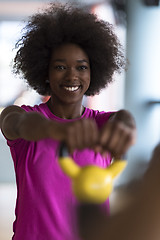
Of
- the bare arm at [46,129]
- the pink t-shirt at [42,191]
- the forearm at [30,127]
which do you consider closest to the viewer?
the bare arm at [46,129]

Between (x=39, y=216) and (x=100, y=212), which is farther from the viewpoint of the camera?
(x=39, y=216)

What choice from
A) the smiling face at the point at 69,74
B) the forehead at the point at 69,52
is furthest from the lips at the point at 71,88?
the forehead at the point at 69,52

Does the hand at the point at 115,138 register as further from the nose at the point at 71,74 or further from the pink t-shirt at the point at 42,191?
the nose at the point at 71,74

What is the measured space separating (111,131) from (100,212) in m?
0.17

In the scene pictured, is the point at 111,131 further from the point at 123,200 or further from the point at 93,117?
the point at 93,117

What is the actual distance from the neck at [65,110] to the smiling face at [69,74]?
0.06 feet

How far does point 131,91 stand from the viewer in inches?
193

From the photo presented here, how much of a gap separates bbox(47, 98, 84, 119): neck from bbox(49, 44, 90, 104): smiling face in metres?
0.02

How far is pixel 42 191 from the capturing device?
142 centimetres

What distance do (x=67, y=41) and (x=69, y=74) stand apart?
0.61 feet

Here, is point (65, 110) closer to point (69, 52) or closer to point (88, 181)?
point (69, 52)

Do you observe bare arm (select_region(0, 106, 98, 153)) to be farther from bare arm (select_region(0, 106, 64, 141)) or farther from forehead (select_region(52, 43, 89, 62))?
forehead (select_region(52, 43, 89, 62))

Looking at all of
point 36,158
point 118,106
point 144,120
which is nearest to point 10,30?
point 118,106

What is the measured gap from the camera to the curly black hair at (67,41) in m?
1.67
